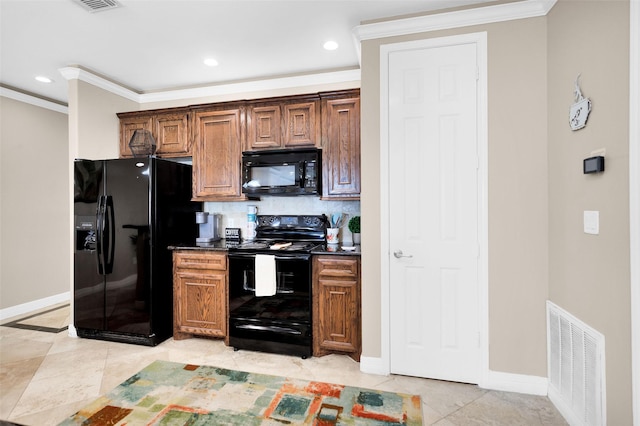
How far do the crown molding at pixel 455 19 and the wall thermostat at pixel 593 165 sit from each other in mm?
1170

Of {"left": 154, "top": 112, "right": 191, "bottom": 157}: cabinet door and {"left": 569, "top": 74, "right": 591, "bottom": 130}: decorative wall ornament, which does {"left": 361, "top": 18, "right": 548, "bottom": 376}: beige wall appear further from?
{"left": 154, "top": 112, "right": 191, "bottom": 157}: cabinet door

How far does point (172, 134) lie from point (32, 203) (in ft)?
7.26

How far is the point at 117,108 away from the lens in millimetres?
3875

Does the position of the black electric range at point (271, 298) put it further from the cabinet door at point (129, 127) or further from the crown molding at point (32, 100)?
the crown molding at point (32, 100)

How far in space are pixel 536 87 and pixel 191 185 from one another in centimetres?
330

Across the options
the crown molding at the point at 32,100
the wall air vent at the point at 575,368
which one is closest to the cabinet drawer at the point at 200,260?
the wall air vent at the point at 575,368

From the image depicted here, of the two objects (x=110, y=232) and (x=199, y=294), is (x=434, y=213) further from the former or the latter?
(x=110, y=232)

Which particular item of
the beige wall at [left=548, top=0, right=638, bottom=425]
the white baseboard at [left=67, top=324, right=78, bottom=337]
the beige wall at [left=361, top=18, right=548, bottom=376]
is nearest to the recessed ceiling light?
the beige wall at [left=361, top=18, right=548, bottom=376]

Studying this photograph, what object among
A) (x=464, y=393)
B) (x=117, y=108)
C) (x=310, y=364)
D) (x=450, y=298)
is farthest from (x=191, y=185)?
(x=464, y=393)

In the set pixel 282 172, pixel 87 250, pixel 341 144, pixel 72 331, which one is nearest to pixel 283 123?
pixel 282 172

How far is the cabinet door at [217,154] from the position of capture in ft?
11.4

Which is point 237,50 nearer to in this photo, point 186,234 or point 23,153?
point 186,234

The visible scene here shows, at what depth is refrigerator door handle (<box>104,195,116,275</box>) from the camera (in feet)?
10.6

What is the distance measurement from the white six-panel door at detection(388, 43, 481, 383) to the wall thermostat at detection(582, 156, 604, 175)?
0.70m
